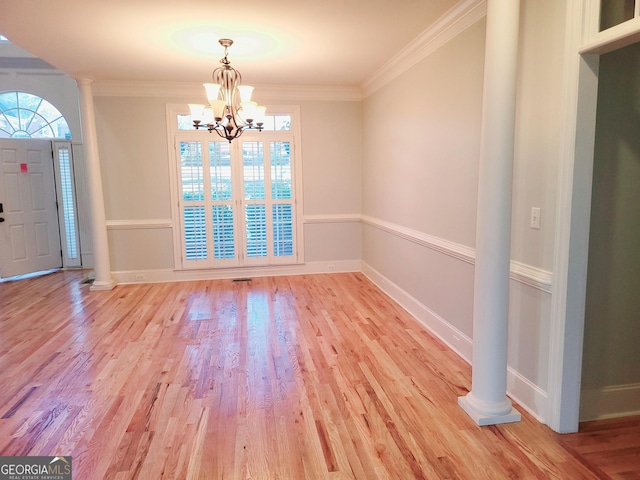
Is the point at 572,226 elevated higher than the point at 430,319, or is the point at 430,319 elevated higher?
the point at 572,226

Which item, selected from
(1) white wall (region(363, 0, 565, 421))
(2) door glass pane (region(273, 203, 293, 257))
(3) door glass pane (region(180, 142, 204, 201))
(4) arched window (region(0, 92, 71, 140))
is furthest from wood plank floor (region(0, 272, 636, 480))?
(4) arched window (region(0, 92, 71, 140))

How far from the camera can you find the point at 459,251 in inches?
129

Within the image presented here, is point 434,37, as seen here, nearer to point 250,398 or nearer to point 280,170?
point 280,170

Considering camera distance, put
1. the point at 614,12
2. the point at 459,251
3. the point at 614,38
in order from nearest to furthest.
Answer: the point at 614,38 < the point at 614,12 < the point at 459,251

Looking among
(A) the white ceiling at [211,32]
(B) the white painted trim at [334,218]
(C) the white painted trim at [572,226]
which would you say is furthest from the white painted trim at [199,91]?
(C) the white painted trim at [572,226]

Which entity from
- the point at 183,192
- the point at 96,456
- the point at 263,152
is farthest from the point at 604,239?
the point at 183,192

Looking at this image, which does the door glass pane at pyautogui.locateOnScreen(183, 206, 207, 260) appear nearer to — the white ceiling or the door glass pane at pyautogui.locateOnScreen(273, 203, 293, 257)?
the door glass pane at pyautogui.locateOnScreen(273, 203, 293, 257)

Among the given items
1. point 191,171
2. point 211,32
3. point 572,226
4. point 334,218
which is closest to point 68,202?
point 191,171

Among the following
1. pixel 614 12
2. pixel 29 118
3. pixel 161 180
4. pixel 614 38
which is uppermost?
pixel 29 118

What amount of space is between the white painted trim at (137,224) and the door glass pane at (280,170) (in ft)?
5.00

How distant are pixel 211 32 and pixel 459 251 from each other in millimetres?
2745

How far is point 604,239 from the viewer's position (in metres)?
2.34

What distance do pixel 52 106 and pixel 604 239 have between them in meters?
7.36

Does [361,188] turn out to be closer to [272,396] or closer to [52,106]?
[272,396]
